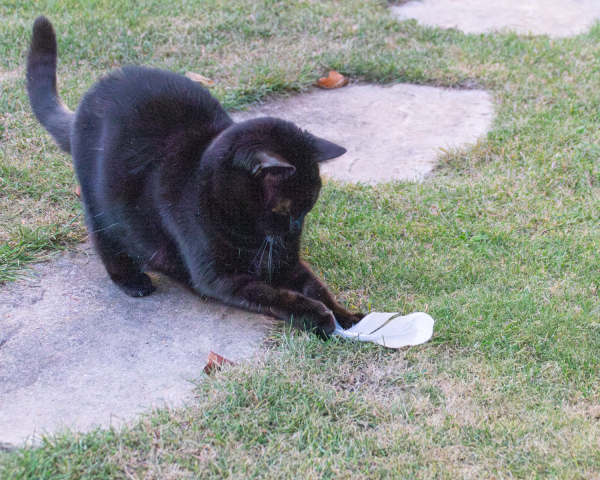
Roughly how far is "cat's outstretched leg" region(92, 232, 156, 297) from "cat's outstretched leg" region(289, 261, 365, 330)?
0.63 meters

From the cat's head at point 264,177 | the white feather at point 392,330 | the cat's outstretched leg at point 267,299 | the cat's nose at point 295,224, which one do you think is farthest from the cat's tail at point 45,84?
the white feather at point 392,330

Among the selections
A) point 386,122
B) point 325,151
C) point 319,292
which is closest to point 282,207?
point 325,151

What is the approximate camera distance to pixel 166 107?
88.0 inches

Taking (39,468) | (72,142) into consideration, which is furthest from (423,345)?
(72,142)

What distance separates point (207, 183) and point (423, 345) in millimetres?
970

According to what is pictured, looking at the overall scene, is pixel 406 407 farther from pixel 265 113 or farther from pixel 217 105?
pixel 265 113

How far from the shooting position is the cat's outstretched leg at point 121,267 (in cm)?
228

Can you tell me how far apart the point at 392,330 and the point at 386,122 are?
2.06 meters

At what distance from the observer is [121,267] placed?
2.27m

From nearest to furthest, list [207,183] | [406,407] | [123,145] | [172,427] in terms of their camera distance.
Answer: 1. [172,427]
2. [406,407]
3. [207,183]
4. [123,145]

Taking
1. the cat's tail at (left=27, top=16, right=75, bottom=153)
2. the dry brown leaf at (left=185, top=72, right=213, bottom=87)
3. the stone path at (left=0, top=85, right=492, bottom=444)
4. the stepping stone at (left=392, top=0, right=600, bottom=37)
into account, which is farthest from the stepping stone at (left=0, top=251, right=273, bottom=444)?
the stepping stone at (left=392, top=0, right=600, bottom=37)

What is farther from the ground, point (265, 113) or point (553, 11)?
point (553, 11)

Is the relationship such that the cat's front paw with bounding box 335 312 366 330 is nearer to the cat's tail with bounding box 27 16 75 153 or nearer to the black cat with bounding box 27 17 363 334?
the black cat with bounding box 27 17 363 334

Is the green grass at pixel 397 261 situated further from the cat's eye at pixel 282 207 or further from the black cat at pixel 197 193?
the cat's eye at pixel 282 207
